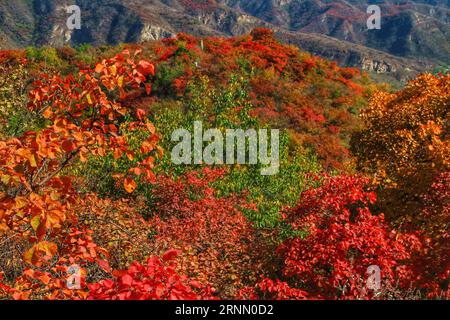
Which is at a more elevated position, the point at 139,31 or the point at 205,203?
the point at 205,203

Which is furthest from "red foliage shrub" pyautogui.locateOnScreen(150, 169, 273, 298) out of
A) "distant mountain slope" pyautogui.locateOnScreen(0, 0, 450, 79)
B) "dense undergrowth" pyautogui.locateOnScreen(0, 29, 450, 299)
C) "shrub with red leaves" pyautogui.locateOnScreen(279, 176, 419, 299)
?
"distant mountain slope" pyautogui.locateOnScreen(0, 0, 450, 79)

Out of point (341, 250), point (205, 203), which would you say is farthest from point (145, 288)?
point (205, 203)

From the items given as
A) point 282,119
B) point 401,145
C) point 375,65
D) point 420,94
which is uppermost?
point 420,94

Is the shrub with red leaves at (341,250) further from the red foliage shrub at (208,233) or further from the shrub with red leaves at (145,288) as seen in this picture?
the shrub with red leaves at (145,288)

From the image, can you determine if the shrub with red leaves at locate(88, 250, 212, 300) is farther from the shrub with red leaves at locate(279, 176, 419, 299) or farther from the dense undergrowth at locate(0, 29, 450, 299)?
the shrub with red leaves at locate(279, 176, 419, 299)

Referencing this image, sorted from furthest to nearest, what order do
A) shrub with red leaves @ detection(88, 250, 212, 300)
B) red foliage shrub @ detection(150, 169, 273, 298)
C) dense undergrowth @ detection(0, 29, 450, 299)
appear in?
1. red foliage shrub @ detection(150, 169, 273, 298)
2. dense undergrowth @ detection(0, 29, 450, 299)
3. shrub with red leaves @ detection(88, 250, 212, 300)

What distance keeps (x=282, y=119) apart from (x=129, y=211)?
42.0 feet

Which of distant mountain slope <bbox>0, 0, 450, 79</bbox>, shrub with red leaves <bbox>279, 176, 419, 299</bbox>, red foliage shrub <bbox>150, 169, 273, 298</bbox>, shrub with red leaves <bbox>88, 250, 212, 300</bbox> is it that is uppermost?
shrub with red leaves <bbox>88, 250, 212, 300</bbox>

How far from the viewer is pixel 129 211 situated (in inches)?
450

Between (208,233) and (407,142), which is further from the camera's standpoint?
(407,142)

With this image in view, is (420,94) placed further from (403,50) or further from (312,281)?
(403,50)

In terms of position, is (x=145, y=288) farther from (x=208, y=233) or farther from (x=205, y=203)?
(x=205, y=203)

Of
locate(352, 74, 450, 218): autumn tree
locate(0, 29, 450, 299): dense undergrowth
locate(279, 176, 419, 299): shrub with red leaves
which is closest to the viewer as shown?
locate(0, 29, 450, 299): dense undergrowth
